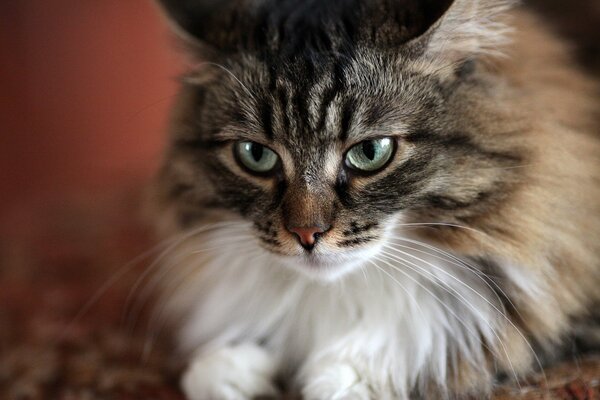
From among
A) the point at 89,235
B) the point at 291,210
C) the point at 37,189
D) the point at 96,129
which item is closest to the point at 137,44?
the point at 96,129

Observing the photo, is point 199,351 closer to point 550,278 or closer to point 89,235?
point 550,278

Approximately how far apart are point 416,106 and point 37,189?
247cm

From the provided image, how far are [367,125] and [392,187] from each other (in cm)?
12

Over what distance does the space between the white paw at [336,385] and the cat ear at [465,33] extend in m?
0.58

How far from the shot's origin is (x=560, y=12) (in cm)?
164

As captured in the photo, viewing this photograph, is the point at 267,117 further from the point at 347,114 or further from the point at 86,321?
the point at 86,321

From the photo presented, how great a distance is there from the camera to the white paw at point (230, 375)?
4.38 ft

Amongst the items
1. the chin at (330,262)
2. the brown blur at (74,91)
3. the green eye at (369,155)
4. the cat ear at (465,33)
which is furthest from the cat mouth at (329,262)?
the brown blur at (74,91)

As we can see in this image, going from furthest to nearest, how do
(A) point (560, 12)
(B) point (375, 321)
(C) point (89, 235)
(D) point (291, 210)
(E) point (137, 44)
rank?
(E) point (137, 44) < (C) point (89, 235) < (A) point (560, 12) < (B) point (375, 321) < (D) point (291, 210)

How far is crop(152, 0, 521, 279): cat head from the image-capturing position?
1172 millimetres

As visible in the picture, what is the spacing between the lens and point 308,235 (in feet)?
3.84

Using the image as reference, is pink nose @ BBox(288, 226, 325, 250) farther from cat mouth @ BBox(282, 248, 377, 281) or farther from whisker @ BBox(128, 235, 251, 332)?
whisker @ BBox(128, 235, 251, 332)

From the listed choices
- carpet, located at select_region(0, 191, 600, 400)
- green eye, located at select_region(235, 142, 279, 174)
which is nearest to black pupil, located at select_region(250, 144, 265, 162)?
green eye, located at select_region(235, 142, 279, 174)

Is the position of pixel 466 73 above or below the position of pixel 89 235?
above
